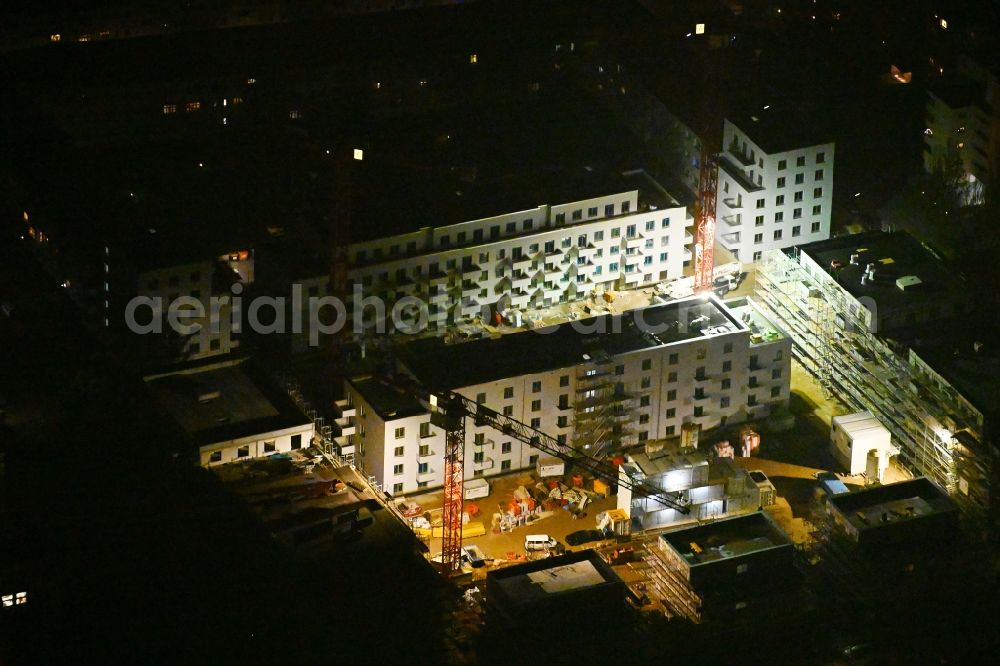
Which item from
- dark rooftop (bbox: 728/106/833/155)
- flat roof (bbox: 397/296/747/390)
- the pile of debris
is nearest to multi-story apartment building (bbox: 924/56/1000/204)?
dark rooftop (bbox: 728/106/833/155)

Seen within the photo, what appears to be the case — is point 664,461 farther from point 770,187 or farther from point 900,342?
point 770,187

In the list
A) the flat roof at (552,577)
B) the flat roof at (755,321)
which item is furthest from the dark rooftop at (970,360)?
the flat roof at (552,577)

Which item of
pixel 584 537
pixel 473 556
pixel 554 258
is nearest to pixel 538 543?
pixel 584 537

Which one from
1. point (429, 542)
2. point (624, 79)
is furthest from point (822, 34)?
point (429, 542)

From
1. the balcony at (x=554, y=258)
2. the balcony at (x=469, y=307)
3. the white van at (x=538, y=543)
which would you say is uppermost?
the balcony at (x=554, y=258)

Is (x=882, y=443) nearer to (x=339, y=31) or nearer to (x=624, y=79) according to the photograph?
(x=624, y=79)

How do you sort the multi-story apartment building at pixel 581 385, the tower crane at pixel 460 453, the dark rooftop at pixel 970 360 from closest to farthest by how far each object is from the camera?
the tower crane at pixel 460 453, the dark rooftop at pixel 970 360, the multi-story apartment building at pixel 581 385

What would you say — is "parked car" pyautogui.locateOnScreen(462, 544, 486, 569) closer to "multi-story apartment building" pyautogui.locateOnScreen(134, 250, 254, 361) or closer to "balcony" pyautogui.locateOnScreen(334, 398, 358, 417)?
"balcony" pyautogui.locateOnScreen(334, 398, 358, 417)

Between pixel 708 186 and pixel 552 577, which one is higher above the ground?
pixel 708 186

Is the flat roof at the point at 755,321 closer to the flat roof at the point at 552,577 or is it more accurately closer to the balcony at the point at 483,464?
the balcony at the point at 483,464
